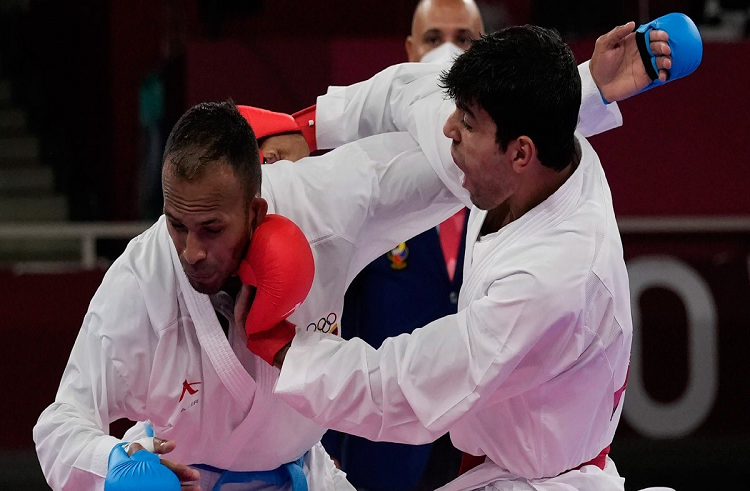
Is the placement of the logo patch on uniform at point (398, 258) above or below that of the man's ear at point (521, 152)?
below

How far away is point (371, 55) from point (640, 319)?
1.78 meters

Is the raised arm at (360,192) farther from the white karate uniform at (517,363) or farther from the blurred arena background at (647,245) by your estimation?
the blurred arena background at (647,245)

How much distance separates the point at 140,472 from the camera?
195 centimetres

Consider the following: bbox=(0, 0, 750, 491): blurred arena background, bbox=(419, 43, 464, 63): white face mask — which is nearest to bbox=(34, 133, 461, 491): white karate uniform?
bbox=(419, 43, 464, 63): white face mask

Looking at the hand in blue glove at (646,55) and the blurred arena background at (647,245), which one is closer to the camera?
the hand in blue glove at (646,55)

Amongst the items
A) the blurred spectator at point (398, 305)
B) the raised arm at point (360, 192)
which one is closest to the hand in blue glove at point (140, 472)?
the raised arm at point (360, 192)

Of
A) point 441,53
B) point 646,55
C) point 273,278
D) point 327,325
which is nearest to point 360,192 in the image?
point 327,325

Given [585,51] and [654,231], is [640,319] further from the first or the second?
[585,51]

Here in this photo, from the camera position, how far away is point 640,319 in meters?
4.94

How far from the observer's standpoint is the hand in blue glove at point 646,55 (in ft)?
7.61

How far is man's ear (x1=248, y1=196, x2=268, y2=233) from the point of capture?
2.28m

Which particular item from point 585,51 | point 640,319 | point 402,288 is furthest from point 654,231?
point 402,288

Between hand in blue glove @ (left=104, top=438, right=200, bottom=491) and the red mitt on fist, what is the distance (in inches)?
12.9

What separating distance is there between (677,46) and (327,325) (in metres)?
1.05
